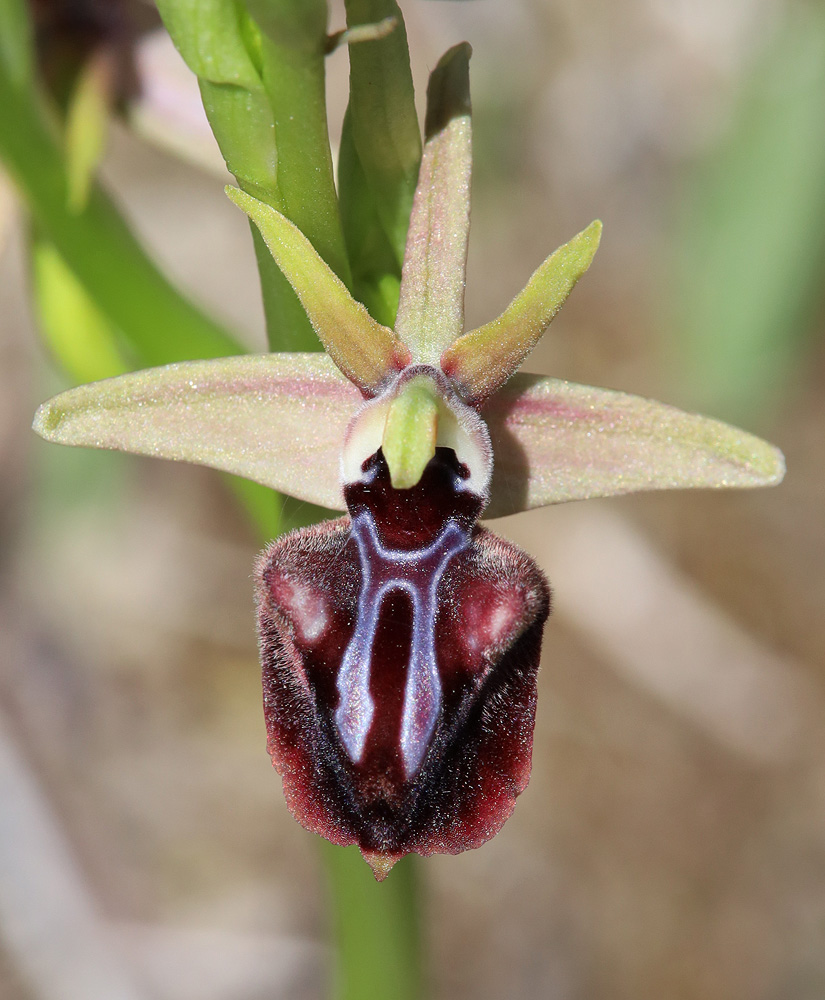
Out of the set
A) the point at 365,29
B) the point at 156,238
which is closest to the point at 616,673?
the point at 156,238

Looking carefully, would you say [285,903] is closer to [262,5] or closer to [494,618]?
[494,618]

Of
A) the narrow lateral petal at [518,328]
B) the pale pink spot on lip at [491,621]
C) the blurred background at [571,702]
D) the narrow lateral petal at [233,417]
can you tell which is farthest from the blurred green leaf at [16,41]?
the blurred background at [571,702]

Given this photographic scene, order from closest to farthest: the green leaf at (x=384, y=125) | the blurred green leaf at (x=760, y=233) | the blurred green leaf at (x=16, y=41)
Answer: the green leaf at (x=384, y=125) < the blurred green leaf at (x=16, y=41) < the blurred green leaf at (x=760, y=233)

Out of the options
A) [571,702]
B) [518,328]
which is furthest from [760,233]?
Result: [518,328]

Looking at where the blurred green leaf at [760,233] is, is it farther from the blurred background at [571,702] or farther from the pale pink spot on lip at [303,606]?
the pale pink spot on lip at [303,606]

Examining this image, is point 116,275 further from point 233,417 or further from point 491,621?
point 491,621

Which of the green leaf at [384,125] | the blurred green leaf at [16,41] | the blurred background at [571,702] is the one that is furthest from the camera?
the blurred background at [571,702]
